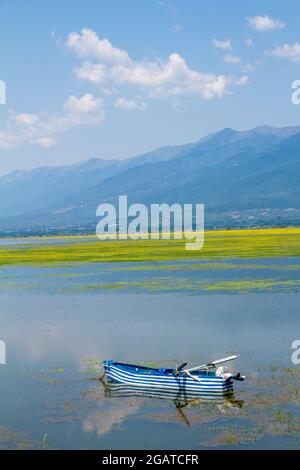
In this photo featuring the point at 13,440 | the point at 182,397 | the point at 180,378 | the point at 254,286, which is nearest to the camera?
the point at 13,440

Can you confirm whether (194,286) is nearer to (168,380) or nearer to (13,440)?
(168,380)

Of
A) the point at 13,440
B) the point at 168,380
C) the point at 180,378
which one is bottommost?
the point at 13,440

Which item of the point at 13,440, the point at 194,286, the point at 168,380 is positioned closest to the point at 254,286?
the point at 194,286

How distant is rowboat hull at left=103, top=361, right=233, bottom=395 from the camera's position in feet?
79.5

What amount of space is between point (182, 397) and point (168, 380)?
84 centimetres

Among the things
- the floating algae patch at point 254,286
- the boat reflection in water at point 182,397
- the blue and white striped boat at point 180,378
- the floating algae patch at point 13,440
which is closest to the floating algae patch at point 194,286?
the floating algae patch at point 254,286

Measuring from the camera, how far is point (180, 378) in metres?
24.8

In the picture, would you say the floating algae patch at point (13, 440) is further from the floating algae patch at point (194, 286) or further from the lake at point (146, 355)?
the floating algae patch at point (194, 286)

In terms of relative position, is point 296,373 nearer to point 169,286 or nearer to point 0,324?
point 0,324

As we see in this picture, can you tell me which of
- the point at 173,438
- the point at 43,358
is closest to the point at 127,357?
the point at 43,358

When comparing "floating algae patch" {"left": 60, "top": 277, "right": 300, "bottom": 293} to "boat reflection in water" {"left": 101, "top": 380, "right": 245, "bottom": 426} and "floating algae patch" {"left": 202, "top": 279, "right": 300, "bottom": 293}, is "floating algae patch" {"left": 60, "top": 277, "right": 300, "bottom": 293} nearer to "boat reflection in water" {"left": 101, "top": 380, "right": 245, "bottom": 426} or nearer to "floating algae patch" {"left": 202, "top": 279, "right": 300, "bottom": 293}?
"floating algae patch" {"left": 202, "top": 279, "right": 300, "bottom": 293}

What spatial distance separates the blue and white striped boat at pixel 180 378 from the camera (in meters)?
24.2
